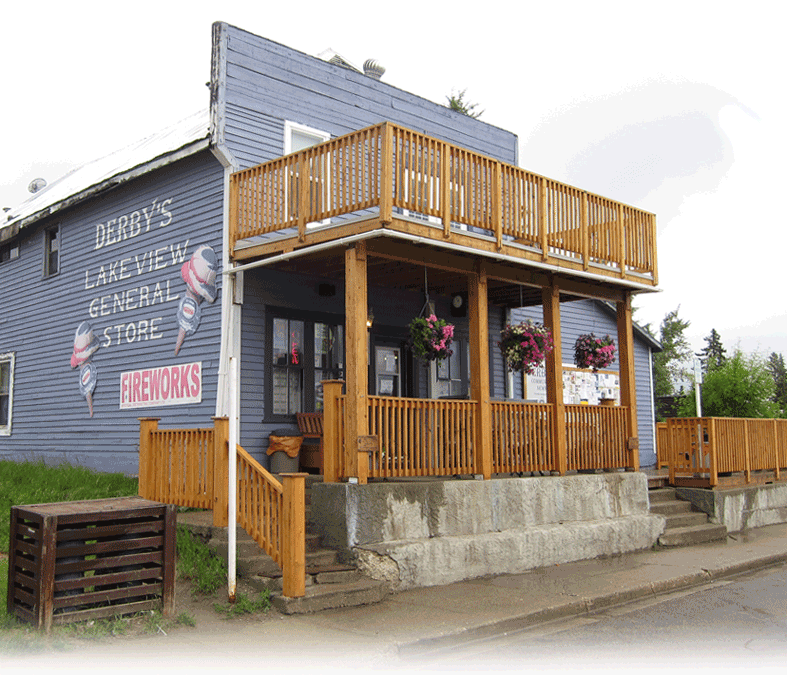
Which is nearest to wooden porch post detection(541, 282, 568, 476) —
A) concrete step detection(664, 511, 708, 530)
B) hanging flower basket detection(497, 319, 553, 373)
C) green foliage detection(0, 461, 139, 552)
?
hanging flower basket detection(497, 319, 553, 373)

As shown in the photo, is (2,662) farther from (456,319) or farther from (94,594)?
(456,319)

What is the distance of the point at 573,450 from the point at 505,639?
563 cm

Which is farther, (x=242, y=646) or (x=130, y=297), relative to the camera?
(x=130, y=297)

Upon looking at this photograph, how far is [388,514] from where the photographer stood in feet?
30.8

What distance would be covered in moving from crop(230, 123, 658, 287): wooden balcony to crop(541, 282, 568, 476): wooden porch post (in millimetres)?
613

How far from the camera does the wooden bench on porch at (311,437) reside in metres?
11.8

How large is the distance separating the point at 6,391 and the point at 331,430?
996 cm

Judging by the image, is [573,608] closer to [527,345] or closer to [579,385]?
[527,345]

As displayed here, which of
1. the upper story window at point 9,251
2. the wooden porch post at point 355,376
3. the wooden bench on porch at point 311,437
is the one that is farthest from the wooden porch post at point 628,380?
the upper story window at point 9,251

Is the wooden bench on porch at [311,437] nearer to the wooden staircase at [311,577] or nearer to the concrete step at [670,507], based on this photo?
the wooden staircase at [311,577]

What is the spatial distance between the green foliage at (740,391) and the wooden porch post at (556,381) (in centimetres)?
1530

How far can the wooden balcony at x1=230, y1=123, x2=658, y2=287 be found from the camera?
9773 millimetres

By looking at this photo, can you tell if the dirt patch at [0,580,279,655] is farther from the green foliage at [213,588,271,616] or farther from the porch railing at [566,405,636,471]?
the porch railing at [566,405,636,471]

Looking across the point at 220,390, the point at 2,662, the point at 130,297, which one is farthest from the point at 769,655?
the point at 130,297
